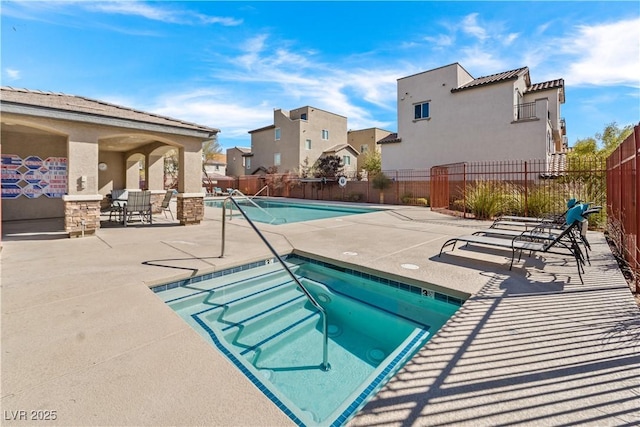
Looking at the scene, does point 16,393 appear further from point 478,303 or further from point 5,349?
point 478,303

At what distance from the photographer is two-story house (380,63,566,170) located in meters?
18.9

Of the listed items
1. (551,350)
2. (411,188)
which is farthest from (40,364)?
(411,188)

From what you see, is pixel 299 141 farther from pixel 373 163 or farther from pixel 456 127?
pixel 456 127

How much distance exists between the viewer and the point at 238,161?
4353 cm

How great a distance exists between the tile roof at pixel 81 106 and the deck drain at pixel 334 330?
321 inches

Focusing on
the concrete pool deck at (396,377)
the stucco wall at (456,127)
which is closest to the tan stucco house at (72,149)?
the concrete pool deck at (396,377)

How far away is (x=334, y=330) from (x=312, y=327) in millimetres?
315

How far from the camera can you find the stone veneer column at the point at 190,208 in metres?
10.2

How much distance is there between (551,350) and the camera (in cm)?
274

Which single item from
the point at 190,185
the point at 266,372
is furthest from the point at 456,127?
the point at 266,372

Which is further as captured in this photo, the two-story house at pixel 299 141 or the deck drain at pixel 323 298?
the two-story house at pixel 299 141

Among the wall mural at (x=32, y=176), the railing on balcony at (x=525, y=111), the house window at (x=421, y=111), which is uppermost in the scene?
the house window at (x=421, y=111)

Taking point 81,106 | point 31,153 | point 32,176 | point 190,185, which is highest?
point 81,106

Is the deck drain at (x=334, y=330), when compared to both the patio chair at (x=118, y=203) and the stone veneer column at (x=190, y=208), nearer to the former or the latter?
the stone veneer column at (x=190, y=208)
